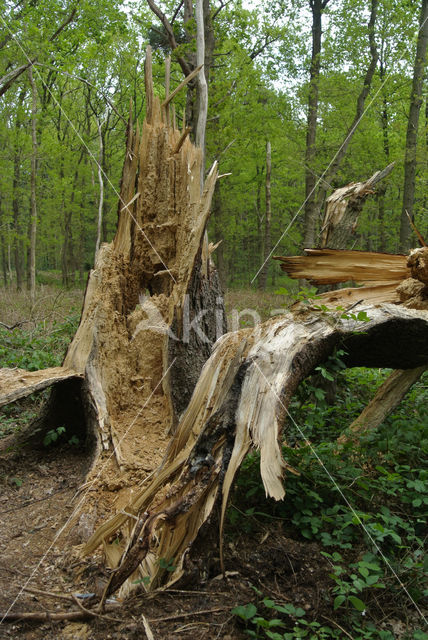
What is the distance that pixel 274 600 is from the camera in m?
2.31

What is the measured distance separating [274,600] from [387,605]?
1.93 ft

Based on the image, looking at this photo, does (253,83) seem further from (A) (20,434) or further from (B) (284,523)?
(B) (284,523)

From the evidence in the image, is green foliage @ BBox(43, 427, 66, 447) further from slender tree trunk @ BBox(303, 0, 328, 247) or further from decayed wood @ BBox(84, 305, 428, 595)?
slender tree trunk @ BBox(303, 0, 328, 247)

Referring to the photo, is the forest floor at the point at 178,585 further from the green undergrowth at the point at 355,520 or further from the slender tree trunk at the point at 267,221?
the slender tree trunk at the point at 267,221

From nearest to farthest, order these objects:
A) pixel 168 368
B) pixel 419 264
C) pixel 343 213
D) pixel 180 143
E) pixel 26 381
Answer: pixel 419 264, pixel 26 381, pixel 168 368, pixel 343 213, pixel 180 143

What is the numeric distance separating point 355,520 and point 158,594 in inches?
44.0

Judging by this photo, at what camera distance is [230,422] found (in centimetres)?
252

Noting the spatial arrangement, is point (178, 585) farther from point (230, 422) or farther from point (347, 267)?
point (347, 267)

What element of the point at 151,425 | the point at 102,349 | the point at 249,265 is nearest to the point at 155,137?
the point at 102,349

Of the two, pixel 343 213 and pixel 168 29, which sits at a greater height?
pixel 168 29

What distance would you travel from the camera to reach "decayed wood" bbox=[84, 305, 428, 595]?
93.2 inches

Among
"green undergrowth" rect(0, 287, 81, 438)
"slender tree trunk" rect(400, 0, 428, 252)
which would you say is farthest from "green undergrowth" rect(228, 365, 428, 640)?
"slender tree trunk" rect(400, 0, 428, 252)

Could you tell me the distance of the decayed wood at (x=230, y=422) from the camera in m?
2.37

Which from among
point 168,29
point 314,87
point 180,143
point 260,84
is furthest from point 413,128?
point 180,143
